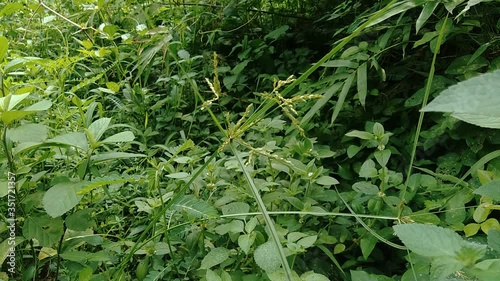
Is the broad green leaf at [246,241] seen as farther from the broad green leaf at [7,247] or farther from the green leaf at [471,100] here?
the green leaf at [471,100]

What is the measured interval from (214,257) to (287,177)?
367 millimetres

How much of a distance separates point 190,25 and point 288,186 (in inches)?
46.3

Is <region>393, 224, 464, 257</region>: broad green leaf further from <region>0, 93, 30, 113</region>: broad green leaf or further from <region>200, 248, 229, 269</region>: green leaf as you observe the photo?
<region>0, 93, 30, 113</region>: broad green leaf

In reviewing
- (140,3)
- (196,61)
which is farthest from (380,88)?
(140,3)

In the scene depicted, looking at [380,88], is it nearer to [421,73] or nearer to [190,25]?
[421,73]

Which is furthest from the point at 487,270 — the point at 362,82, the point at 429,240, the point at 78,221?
the point at 362,82

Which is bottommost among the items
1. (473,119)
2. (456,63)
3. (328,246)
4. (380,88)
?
(328,246)

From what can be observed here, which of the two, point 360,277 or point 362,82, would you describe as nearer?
point 360,277

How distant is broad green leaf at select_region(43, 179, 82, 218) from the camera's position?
2.59ft

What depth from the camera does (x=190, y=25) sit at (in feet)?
6.64

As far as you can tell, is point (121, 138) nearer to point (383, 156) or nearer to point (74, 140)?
point (74, 140)

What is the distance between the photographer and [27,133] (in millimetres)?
841

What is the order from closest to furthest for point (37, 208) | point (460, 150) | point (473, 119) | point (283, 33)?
point (473, 119) < point (37, 208) < point (460, 150) < point (283, 33)

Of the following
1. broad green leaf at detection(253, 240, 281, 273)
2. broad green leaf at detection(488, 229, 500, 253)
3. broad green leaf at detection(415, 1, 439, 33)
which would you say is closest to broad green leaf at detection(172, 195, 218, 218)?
broad green leaf at detection(253, 240, 281, 273)
